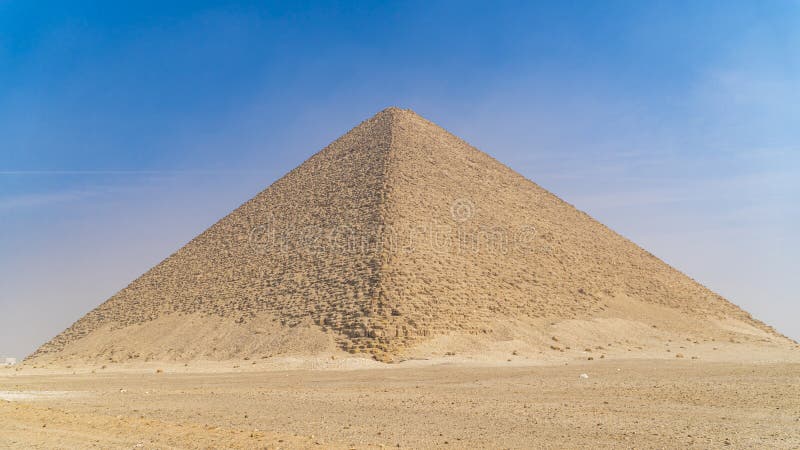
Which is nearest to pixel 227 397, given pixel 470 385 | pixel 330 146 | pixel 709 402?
pixel 470 385

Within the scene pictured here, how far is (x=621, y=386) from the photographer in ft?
46.0

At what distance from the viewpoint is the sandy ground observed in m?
8.50

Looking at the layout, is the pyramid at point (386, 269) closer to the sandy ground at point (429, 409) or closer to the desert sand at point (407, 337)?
the desert sand at point (407, 337)

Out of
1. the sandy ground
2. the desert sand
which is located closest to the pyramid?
the desert sand

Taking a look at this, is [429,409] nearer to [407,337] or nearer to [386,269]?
[407,337]

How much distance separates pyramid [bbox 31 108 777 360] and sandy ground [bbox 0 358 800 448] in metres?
5.61

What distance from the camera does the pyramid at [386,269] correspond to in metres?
25.0

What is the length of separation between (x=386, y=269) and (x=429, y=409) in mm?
14723

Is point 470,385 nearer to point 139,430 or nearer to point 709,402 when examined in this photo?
point 709,402

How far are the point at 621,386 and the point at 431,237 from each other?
16614 millimetres

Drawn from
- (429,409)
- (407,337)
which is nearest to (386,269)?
(407,337)

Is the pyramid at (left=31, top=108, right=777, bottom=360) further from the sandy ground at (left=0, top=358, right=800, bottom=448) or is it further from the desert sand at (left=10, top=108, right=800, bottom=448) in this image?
the sandy ground at (left=0, top=358, right=800, bottom=448)

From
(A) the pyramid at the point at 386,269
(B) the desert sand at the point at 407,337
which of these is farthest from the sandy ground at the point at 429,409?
(A) the pyramid at the point at 386,269

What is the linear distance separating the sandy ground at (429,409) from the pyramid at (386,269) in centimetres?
561
